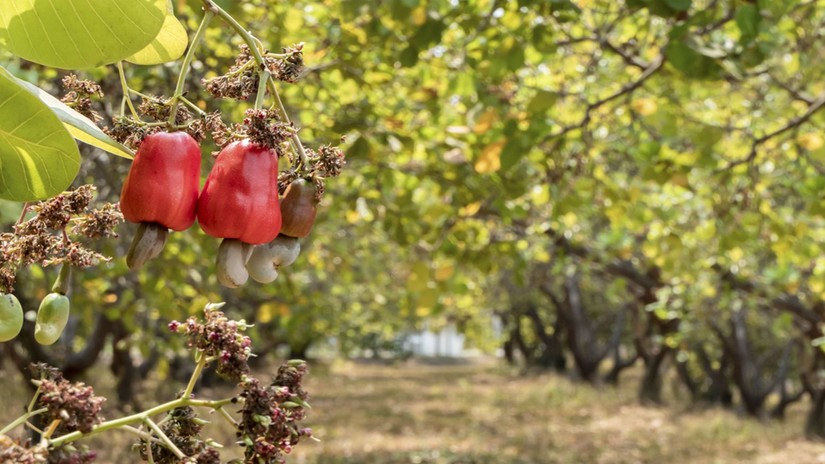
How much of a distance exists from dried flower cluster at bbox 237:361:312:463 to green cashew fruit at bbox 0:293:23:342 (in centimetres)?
25

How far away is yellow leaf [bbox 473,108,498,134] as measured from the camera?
9.90 feet

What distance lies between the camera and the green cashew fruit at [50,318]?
817mm

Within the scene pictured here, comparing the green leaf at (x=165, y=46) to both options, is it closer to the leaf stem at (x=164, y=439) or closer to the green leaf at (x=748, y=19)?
the leaf stem at (x=164, y=439)

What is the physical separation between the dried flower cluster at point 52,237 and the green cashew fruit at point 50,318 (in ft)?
0.11

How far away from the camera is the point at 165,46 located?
935 mm

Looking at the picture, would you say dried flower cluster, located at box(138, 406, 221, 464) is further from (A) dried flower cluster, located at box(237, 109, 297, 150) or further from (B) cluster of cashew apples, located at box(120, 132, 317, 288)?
(A) dried flower cluster, located at box(237, 109, 297, 150)

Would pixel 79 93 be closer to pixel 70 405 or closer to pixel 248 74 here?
pixel 248 74

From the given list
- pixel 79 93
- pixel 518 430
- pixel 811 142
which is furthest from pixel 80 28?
pixel 518 430

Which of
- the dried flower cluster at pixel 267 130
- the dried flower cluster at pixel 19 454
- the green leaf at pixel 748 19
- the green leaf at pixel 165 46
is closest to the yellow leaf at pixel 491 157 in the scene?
the green leaf at pixel 748 19

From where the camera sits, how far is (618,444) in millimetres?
11320

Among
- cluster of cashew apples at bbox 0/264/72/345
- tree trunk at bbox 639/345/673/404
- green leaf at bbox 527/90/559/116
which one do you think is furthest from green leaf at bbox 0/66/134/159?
tree trunk at bbox 639/345/673/404

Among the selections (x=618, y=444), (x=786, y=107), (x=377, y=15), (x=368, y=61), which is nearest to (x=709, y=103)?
(x=786, y=107)

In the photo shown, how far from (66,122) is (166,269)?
3.53m

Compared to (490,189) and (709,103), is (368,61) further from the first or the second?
(709,103)
